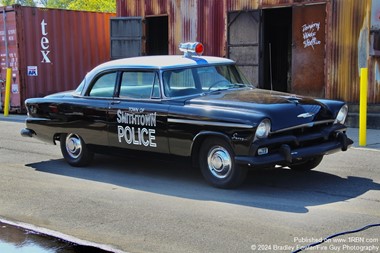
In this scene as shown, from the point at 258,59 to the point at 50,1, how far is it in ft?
143

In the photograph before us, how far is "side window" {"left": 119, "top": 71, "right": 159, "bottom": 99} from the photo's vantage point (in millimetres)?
6730

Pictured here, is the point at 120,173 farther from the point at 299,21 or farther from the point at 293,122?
the point at 299,21

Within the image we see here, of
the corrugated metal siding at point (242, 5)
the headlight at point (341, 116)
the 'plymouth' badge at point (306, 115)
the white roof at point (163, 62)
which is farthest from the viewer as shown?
the corrugated metal siding at point (242, 5)

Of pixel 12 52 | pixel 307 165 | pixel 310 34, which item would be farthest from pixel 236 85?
pixel 12 52

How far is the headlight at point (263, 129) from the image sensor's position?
5.59 metres

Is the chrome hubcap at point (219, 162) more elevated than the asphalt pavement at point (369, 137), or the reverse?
the chrome hubcap at point (219, 162)

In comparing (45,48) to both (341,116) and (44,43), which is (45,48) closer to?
(44,43)

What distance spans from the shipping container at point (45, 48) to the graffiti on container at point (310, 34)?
7.53 m

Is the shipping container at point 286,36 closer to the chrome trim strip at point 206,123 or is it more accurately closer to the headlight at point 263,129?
the chrome trim strip at point 206,123

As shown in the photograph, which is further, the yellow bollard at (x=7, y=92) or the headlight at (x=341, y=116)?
the yellow bollard at (x=7, y=92)

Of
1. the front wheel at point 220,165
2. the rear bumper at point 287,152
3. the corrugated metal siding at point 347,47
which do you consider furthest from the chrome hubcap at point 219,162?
the corrugated metal siding at point 347,47

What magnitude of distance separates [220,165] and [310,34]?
769 centimetres

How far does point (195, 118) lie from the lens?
6078 mm

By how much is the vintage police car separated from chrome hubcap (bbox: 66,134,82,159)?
0.5 inches
